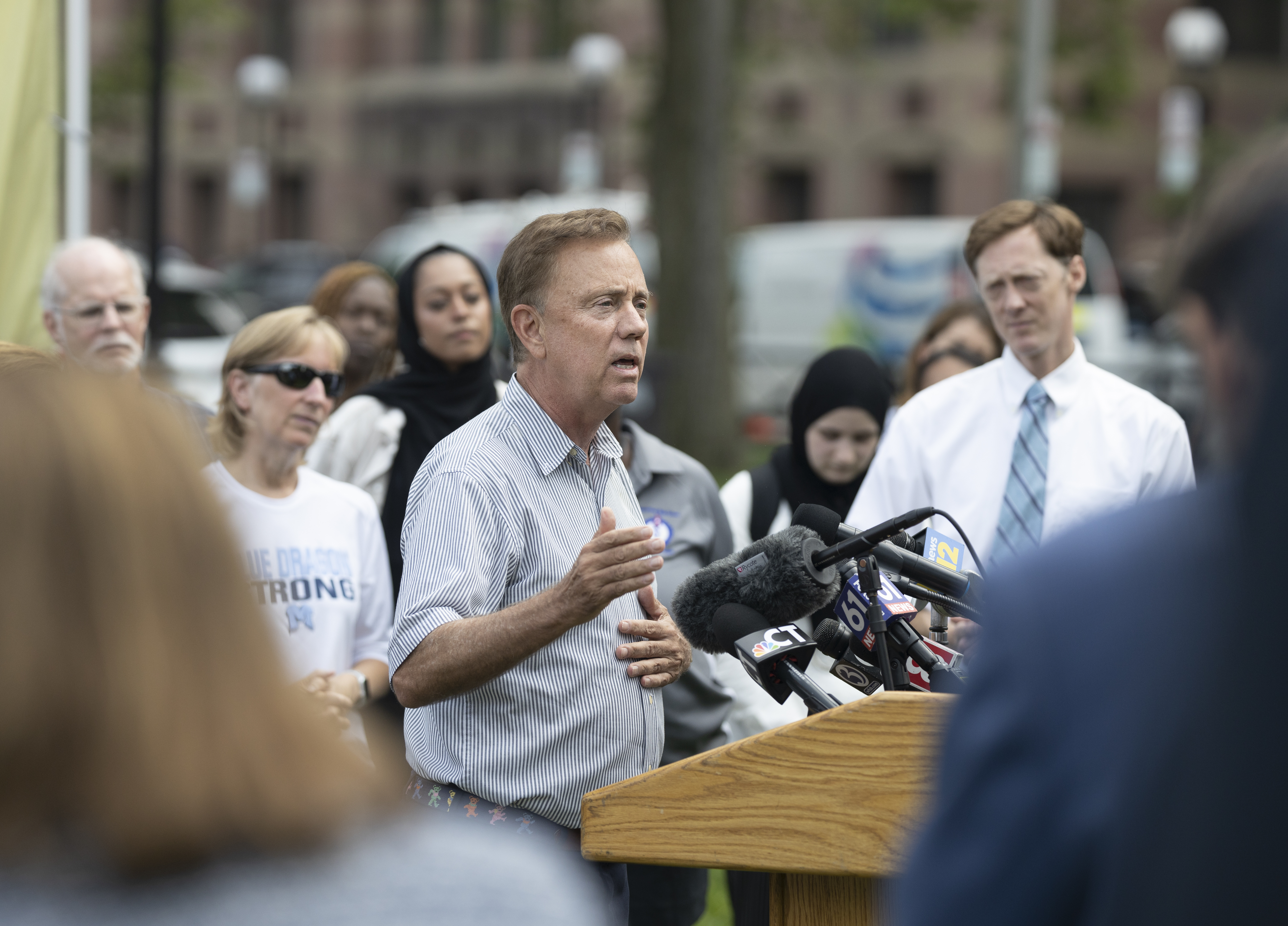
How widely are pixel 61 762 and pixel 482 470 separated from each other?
1.87 metres

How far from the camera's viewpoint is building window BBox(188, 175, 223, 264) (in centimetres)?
4550

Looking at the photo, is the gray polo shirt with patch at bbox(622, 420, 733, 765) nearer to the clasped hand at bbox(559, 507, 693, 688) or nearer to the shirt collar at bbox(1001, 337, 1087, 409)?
the shirt collar at bbox(1001, 337, 1087, 409)

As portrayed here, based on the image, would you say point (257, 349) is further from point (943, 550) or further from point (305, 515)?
point (943, 550)

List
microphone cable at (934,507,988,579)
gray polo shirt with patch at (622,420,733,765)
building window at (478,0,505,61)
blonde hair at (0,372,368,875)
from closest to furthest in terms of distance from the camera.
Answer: blonde hair at (0,372,368,875) → microphone cable at (934,507,988,579) → gray polo shirt with patch at (622,420,733,765) → building window at (478,0,505,61)

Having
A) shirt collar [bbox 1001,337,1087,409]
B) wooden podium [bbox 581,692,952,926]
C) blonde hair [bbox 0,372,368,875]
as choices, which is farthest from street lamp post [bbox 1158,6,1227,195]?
blonde hair [bbox 0,372,368,875]

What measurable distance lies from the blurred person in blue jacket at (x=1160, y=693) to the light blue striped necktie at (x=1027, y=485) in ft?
8.42

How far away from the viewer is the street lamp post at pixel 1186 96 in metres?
21.1

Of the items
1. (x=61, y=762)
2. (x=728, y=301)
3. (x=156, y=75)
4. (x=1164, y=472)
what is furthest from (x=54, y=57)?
(x=728, y=301)

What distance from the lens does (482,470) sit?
3000mm

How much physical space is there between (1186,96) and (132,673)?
31.7m

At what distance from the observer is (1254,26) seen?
3300 centimetres

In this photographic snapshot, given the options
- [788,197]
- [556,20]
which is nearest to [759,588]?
[556,20]

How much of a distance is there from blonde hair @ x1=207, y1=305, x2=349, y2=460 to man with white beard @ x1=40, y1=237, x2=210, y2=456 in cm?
53

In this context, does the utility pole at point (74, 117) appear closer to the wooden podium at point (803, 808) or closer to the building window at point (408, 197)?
the wooden podium at point (803, 808)
